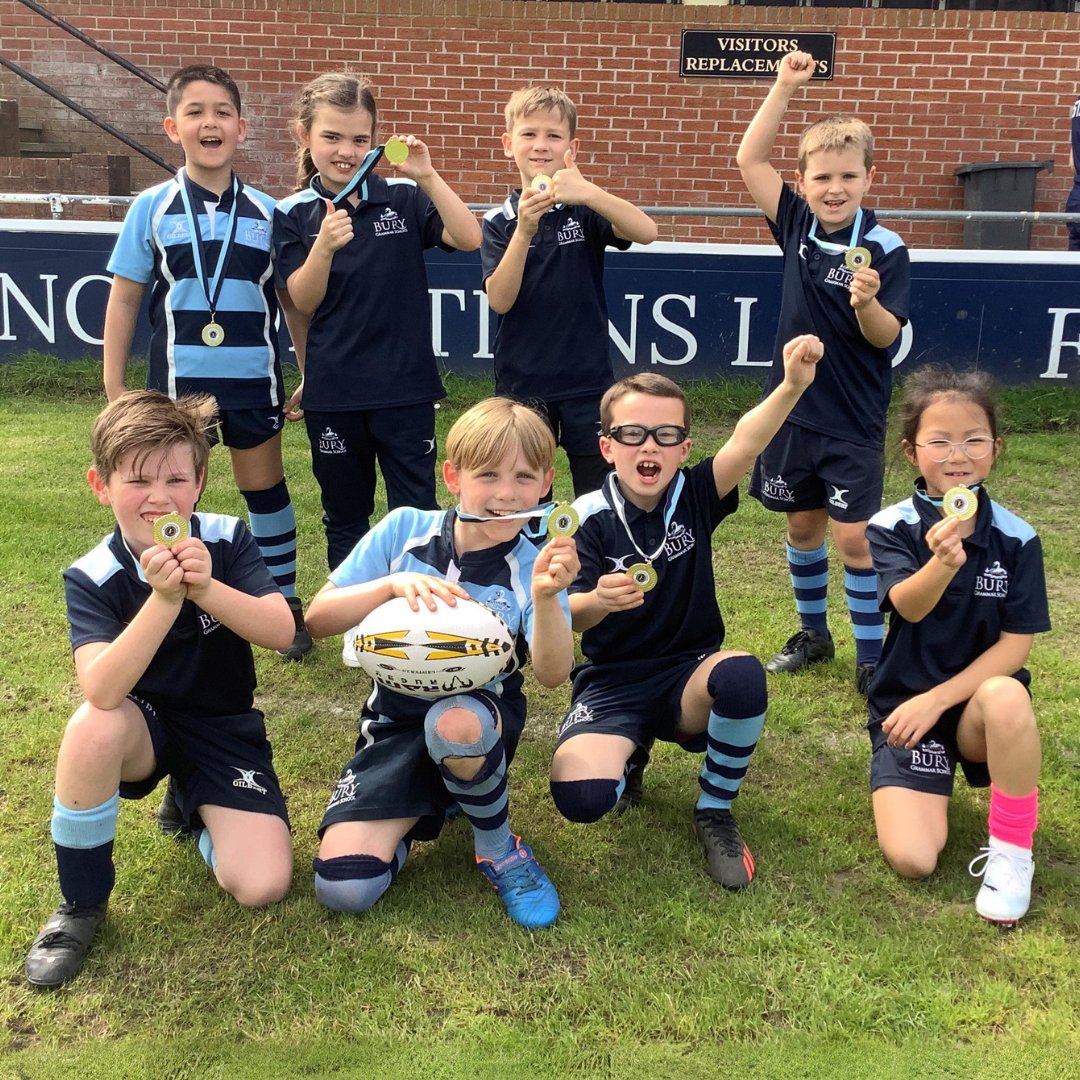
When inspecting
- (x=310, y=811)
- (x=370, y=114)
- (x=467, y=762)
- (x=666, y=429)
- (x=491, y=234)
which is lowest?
(x=310, y=811)

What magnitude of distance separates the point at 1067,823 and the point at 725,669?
110 centimetres

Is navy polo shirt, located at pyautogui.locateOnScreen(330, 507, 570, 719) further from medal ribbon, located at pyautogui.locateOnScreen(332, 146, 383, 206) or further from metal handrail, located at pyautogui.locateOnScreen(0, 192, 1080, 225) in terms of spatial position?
metal handrail, located at pyautogui.locateOnScreen(0, 192, 1080, 225)

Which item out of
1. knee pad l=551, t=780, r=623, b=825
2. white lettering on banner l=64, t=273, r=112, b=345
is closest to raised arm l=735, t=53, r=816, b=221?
knee pad l=551, t=780, r=623, b=825

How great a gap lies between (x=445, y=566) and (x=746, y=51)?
786 cm

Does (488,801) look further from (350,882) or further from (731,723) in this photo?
(731,723)

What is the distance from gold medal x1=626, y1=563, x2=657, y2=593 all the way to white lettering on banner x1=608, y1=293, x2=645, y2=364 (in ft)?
A: 16.1

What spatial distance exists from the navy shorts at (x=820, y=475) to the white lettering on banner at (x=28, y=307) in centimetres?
591

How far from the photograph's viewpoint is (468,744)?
8.44 feet

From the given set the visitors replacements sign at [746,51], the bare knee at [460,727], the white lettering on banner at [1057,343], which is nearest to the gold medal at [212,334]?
the bare knee at [460,727]

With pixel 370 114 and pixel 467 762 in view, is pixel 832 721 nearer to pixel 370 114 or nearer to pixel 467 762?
pixel 467 762

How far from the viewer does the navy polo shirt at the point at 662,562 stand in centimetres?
302

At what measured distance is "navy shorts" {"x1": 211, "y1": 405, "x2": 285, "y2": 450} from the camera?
3.92 m

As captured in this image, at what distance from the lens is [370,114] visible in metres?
3.73

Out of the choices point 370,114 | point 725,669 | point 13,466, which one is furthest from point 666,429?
point 13,466
